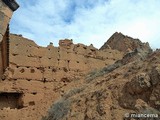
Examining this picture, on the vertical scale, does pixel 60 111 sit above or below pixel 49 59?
below

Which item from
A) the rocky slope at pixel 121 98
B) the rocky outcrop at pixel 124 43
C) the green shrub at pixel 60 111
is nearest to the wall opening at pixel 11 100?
the rocky outcrop at pixel 124 43

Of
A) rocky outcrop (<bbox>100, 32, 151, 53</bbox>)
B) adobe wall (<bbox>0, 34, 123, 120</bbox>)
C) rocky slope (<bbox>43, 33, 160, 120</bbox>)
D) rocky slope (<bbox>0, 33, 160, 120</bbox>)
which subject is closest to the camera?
rocky slope (<bbox>43, 33, 160, 120</bbox>)

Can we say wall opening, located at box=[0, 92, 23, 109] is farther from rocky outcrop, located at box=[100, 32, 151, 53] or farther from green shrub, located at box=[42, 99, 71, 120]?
green shrub, located at box=[42, 99, 71, 120]

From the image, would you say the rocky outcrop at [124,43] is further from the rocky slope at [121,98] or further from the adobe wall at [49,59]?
the rocky slope at [121,98]

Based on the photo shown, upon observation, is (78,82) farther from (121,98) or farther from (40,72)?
(121,98)

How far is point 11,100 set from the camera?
2166cm

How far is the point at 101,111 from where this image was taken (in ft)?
27.2

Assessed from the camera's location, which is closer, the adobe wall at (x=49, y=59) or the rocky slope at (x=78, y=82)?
the rocky slope at (x=78, y=82)

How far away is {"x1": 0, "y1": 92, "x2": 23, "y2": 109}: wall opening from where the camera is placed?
69.5ft

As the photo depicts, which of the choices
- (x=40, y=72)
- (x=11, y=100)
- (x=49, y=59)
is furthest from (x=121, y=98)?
(x=49, y=59)

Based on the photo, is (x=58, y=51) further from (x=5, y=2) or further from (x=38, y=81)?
(x=5, y=2)

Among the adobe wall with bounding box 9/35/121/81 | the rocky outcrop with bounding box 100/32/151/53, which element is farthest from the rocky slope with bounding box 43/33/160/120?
the rocky outcrop with bounding box 100/32/151/53

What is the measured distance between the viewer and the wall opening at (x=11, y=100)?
69.5ft

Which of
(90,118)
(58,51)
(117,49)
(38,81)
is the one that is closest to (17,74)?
(38,81)
